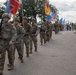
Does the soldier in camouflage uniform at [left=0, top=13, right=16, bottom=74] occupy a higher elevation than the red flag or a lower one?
lower

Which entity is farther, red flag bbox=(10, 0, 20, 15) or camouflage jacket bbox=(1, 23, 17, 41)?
red flag bbox=(10, 0, 20, 15)

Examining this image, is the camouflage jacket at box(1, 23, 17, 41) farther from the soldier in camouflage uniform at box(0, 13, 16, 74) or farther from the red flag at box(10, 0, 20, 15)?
the red flag at box(10, 0, 20, 15)

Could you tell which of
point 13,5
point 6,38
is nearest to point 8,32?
point 6,38

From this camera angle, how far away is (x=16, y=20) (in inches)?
436

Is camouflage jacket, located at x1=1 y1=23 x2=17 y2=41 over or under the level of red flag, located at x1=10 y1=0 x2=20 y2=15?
under

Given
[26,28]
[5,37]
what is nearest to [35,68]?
[5,37]

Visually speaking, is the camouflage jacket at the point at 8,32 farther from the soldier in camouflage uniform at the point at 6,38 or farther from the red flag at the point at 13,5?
the red flag at the point at 13,5

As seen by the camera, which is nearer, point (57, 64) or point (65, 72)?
point (65, 72)

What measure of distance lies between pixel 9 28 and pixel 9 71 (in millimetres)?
1401

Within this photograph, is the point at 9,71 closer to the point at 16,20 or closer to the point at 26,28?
the point at 16,20

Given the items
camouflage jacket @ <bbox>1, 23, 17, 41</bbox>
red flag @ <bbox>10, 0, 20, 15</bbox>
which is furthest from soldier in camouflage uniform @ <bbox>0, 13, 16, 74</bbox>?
red flag @ <bbox>10, 0, 20, 15</bbox>

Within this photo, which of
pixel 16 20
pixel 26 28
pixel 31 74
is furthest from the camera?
pixel 26 28

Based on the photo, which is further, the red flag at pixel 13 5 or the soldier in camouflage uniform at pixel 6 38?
the red flag at pixel 13 5

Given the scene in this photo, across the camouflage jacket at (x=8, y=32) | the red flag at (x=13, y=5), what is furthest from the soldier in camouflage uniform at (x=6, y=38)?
the red flag at (x=13, y=5)
